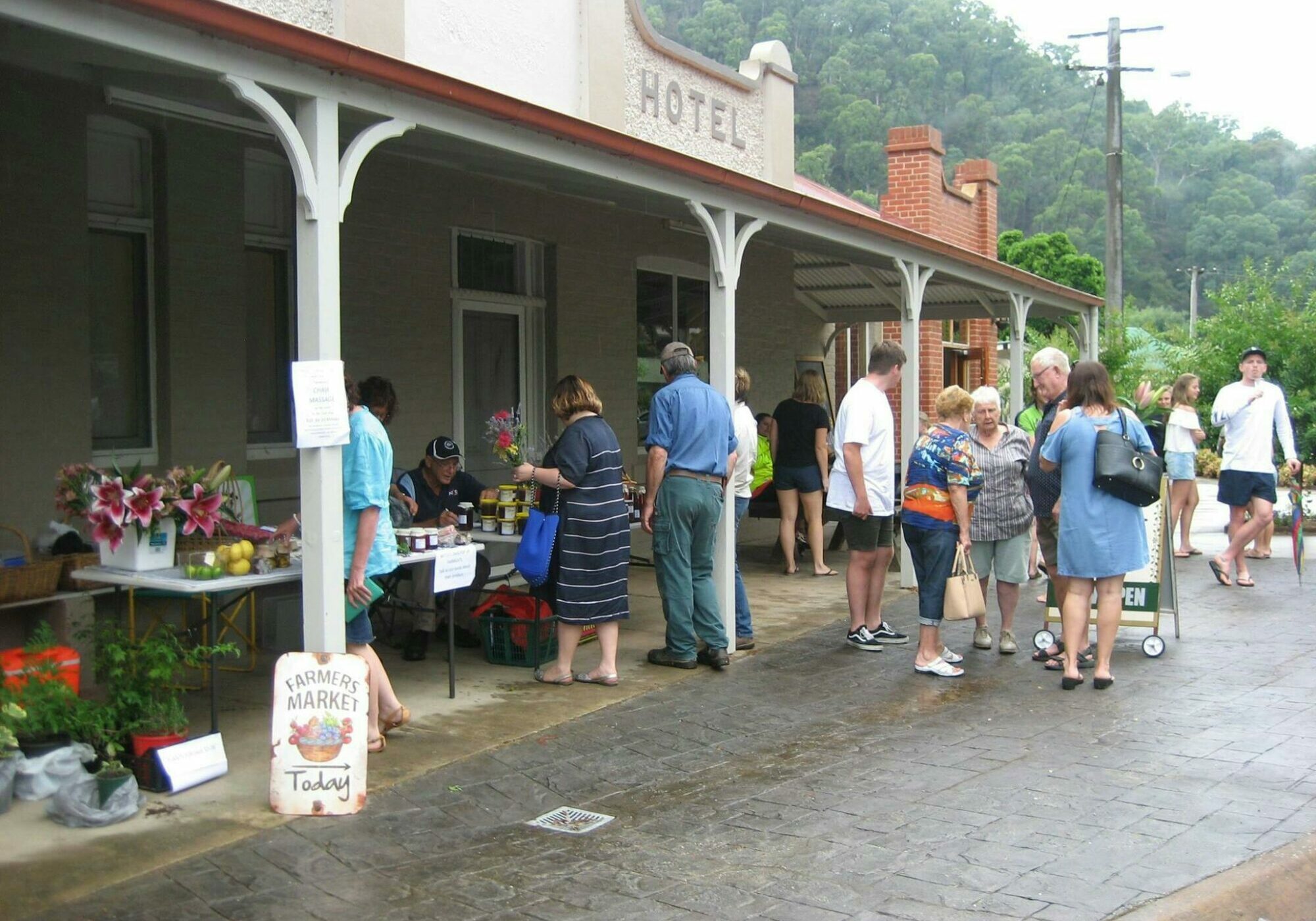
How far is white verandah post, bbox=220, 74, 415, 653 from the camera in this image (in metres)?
5.38

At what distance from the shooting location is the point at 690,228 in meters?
11.8

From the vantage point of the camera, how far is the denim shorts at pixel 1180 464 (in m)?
11.6

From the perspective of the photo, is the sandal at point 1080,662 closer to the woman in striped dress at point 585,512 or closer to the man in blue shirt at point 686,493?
the man in blue shirt at point 686,493

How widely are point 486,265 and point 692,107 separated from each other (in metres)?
3.06

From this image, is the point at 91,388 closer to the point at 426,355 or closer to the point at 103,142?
the point at 103,142

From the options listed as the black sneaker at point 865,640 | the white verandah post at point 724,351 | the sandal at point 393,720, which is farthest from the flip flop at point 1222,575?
the sandal at point 393,720

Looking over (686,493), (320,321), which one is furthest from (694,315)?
(320,321)

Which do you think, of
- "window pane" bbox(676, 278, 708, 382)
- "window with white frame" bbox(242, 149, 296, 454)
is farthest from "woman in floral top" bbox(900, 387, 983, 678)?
"window pane" bbox(676, 278, 708, 382)

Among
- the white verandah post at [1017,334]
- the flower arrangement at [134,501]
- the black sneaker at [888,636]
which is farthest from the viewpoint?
the white verandah post at [1017,334]

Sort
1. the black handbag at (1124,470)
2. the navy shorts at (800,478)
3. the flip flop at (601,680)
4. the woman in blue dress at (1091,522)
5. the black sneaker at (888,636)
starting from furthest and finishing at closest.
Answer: the navy shorts at (800,478) → the black sneaker at (888,636) → the flip flop at (601,680) → the woman in blue dress at (1091,522) → the black handbag at (1124,470)

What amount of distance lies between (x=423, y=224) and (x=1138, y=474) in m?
5.19

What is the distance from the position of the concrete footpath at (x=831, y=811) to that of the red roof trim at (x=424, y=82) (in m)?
2.93

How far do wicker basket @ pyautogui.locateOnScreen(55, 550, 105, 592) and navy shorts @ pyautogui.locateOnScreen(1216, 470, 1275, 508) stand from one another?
28.3ft

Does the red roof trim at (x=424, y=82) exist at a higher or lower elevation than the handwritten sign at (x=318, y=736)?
higher
